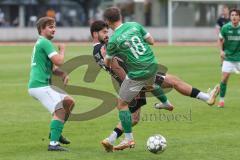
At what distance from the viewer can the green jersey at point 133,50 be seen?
434 inches

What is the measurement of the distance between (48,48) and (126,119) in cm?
170

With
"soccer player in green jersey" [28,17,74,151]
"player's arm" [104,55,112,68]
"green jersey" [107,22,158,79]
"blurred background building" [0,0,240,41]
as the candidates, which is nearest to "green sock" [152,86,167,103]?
"green jersey" [107,22,158,79]

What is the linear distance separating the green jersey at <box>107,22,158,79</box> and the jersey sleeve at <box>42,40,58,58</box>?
2.90ft

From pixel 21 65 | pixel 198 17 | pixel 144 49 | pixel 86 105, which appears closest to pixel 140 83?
pixel 144 49

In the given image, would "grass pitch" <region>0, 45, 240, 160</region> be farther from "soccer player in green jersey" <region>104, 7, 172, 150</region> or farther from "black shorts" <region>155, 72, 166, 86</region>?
"black shorts" <region>155, 72, 166, 86</region>

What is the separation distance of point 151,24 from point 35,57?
6114 centimetres

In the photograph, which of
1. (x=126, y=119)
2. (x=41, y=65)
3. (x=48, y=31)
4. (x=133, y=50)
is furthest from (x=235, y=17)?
(x=41, y=65)

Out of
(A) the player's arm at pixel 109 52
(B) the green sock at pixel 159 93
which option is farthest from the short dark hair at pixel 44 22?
(B) the green sock at pixel 159 93

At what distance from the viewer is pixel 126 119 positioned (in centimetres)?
1119

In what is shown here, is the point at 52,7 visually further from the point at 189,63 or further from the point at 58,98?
the point at 58,98

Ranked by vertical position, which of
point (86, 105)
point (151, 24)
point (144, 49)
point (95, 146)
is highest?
point (144, 49)

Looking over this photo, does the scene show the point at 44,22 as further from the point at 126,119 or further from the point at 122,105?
the point at 126,119

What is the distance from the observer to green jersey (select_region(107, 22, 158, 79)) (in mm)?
11023

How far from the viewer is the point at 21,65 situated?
103ft
